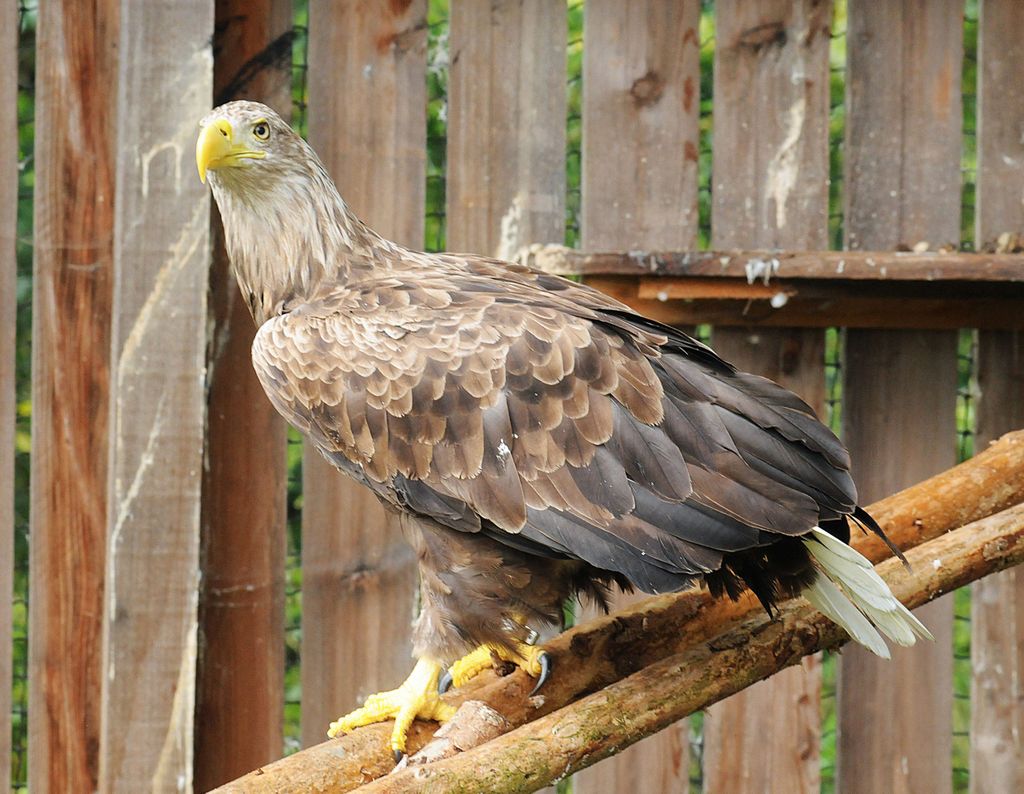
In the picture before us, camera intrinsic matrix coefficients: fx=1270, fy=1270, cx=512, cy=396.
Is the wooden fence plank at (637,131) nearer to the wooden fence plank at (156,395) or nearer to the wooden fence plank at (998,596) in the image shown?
the wooden fence plank at (998,596)

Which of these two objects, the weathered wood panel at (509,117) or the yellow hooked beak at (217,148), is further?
the weathered wood panel at (509,117)

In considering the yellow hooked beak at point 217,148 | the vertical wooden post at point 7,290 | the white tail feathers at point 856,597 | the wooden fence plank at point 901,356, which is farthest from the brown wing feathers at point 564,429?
the wooden fence plank at point 901,356

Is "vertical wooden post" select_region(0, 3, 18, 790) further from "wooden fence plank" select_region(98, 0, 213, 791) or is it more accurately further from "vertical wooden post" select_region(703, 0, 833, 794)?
"vertical wooden post" select_region(703, 0, 833, 794)

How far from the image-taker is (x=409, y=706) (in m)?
2.57

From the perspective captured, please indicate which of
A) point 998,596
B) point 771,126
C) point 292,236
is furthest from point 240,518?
point 998,596

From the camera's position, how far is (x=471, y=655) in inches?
118

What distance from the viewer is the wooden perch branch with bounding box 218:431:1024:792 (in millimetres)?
2502

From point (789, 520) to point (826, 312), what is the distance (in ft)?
3.55

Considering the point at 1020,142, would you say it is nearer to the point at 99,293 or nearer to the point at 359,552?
the point at 359,552

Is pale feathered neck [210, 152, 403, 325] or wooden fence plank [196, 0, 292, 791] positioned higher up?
pale feathered neck [210, 152, 403, 325]

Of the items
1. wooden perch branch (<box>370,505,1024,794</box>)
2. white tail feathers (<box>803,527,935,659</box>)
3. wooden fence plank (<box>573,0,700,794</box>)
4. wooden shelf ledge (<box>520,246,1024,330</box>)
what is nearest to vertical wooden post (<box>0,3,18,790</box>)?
wooden shelf ledge (<box>520,246,1024,330</box>)

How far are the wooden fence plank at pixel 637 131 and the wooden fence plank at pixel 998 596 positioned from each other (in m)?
0.78

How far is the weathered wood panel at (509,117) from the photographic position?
3318mm

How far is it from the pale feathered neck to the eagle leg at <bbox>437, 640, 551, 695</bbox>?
3.06 ft
